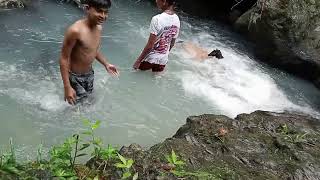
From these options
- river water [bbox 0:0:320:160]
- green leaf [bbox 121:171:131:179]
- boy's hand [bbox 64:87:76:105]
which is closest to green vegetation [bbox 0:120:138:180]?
green leaf [bbox 121:171:131:179]

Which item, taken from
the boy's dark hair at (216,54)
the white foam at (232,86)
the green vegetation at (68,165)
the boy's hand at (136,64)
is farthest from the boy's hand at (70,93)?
the boy's dark hair at (216,54)

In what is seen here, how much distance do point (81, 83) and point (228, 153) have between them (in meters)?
1.88

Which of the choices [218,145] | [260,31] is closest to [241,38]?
[260,31]

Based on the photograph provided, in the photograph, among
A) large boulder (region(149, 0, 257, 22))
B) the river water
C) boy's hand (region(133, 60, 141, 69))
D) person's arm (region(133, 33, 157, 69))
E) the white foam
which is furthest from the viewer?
large boulder (region(149, 0, 257, 22))

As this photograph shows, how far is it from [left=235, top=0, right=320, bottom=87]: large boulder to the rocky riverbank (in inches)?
132

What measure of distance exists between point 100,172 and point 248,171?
1.32 meters

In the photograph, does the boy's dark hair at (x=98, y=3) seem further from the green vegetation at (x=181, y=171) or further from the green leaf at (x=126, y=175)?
the green leaf at (x=126, y=175)

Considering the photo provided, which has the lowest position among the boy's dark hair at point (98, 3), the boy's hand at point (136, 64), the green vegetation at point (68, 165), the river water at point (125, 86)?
the river water at point (125, 86)

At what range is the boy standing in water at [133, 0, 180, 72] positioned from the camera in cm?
584

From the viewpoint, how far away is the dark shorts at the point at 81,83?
499 cm

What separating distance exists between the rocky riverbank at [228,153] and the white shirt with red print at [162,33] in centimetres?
166

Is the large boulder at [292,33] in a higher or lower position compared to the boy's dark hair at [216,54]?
higher

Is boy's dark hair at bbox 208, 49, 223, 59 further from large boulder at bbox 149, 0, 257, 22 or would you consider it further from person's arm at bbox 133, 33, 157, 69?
large boulder at bbox 149, 0, 257, 22

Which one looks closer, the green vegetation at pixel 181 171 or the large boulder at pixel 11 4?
the green vegetation at pixel 181 171
